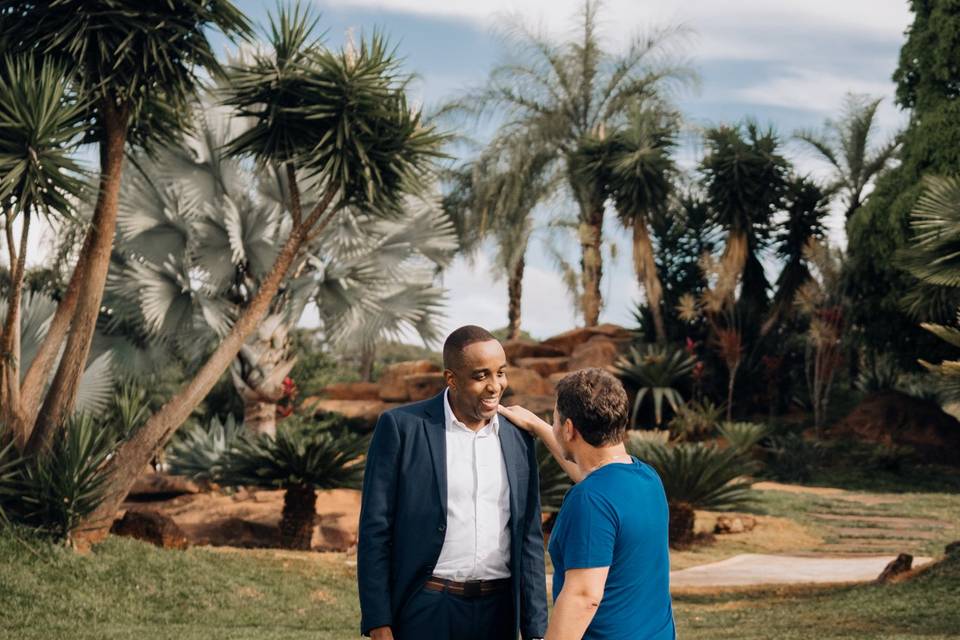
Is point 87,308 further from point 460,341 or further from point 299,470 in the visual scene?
point 460,341

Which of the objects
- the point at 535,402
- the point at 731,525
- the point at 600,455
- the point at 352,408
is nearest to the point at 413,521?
the point at 600,455

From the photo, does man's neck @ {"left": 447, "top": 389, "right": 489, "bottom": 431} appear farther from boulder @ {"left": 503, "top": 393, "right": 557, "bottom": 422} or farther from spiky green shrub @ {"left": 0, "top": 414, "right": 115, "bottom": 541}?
boulder @ {"left": 503, "top": 393, "right": 557, "bottom": 422}

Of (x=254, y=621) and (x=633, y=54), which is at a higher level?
(x=633, y=54)

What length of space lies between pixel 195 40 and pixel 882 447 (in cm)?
1583

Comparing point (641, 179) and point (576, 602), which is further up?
point (641, 179)

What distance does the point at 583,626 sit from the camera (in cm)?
309

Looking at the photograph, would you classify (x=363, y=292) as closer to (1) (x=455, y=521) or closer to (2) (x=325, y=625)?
(2) (x=325, y=625)

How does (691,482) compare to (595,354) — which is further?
(595,354)

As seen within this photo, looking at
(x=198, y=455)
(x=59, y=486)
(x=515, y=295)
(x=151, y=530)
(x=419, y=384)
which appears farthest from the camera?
(x=515, y=295)

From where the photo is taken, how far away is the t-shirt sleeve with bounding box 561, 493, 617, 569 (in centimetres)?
308

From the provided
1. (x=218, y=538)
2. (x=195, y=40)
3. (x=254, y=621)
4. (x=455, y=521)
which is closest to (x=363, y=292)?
(x=218, y=538)

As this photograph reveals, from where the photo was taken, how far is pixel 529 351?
101 ft

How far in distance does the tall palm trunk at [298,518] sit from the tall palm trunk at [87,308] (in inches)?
119

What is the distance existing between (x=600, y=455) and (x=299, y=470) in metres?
11.3
